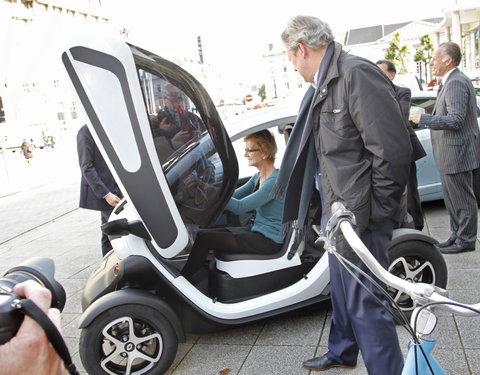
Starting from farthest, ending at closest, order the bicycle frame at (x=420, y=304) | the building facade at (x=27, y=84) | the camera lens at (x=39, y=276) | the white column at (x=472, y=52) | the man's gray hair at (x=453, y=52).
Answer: the building facade at (x=27, y=84), the white column at (x=472, y=52), the man's gray hair at (x=453, y=52), the bicycle frame at (x=420, y=304), the camera lens at (x=39, y=276)

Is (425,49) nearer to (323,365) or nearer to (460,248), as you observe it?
(460,248)

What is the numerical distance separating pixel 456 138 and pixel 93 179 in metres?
3.39

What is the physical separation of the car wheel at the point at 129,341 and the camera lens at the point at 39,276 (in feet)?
5.97

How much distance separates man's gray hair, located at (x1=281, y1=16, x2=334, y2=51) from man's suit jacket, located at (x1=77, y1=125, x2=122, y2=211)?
2701mm

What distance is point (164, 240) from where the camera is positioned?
306cm

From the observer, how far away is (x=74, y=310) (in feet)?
15.6

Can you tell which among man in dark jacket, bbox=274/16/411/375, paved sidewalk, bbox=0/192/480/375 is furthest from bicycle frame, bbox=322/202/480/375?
man in dark jacket, bbox=274/16/411/375

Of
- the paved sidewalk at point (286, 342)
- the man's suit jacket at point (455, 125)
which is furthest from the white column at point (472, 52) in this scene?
the man's suit jacket at point (455, 125)

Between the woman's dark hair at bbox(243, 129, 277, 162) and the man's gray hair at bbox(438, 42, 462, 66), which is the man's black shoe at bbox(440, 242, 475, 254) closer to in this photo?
the man's gray hair at bbox(438, 42, 462, 66)

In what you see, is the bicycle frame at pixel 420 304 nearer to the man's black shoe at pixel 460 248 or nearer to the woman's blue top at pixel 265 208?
the woman's blue top at pixel 265 208

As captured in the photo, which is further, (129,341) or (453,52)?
(453,52)

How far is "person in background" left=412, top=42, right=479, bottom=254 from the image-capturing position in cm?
452

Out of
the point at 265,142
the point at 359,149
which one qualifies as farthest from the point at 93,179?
the point at 359,149

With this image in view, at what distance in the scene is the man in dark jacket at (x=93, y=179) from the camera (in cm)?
495
